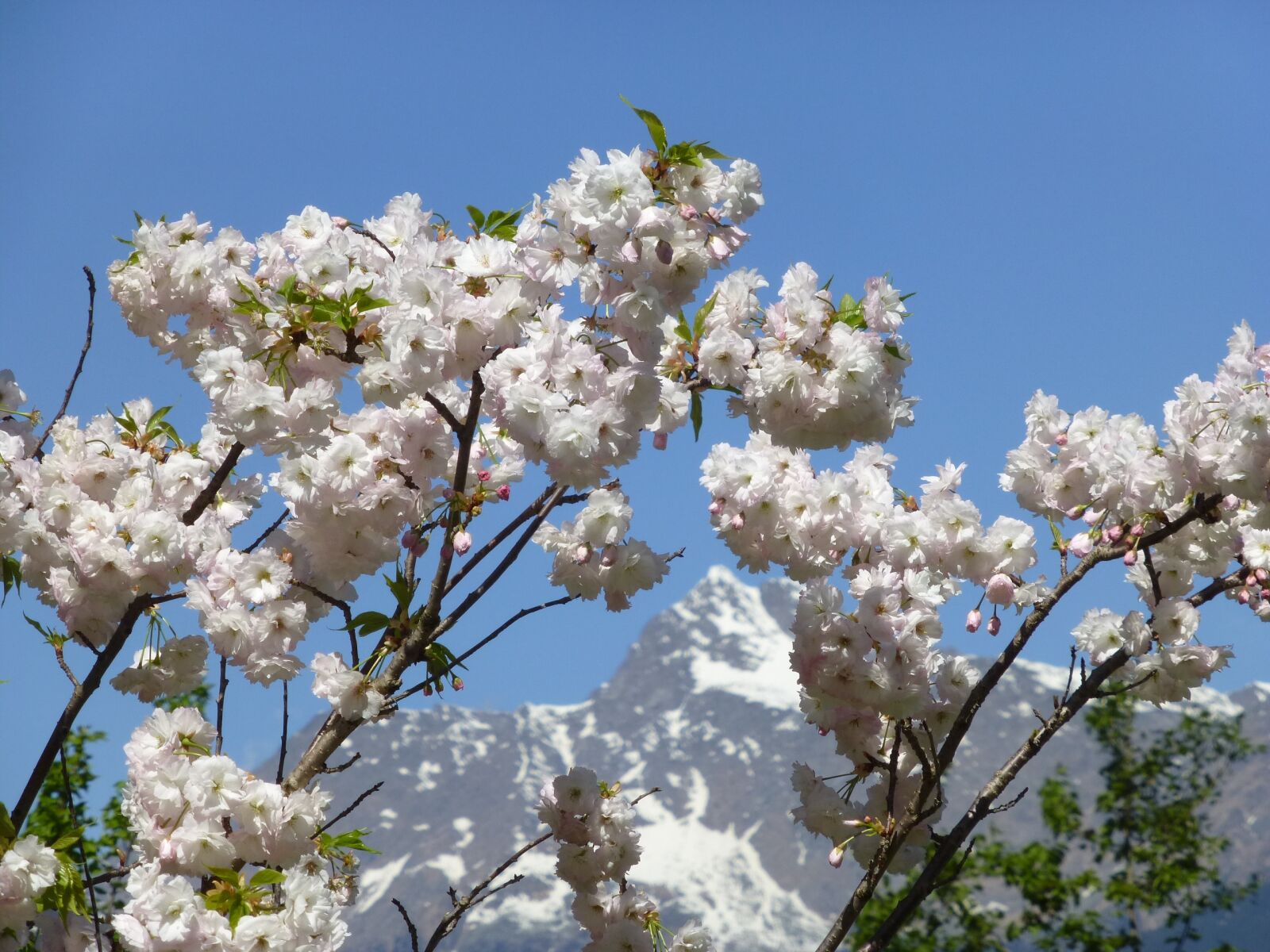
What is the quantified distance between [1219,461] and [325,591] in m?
2.66

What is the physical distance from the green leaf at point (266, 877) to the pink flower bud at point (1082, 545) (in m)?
2.62

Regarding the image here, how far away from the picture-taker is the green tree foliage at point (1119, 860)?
2183cm

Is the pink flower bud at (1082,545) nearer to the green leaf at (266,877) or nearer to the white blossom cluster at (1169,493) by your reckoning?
the white blossom cluster at (1169,493)

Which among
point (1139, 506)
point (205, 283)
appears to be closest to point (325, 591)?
point (205, 283)

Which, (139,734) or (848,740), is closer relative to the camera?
(139,734)

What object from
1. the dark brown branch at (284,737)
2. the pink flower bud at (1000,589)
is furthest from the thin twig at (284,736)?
the pink flower bud at (1000,589)

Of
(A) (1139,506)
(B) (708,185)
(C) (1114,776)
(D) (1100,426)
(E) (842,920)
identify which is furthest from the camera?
(C) (1114,776)

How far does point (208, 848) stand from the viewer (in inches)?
124

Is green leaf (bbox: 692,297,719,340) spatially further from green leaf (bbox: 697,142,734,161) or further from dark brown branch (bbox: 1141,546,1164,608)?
dark brown branch (bbox: 1141,546,1164,608)

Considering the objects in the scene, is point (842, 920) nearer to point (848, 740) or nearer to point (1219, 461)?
point (848, 740)

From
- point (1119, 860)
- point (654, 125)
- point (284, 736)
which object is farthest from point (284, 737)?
point (1119, 860)

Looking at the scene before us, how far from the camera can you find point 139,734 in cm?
327

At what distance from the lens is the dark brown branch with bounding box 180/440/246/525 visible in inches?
150

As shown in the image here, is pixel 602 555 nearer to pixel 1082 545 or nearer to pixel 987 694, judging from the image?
pixel 987 694
